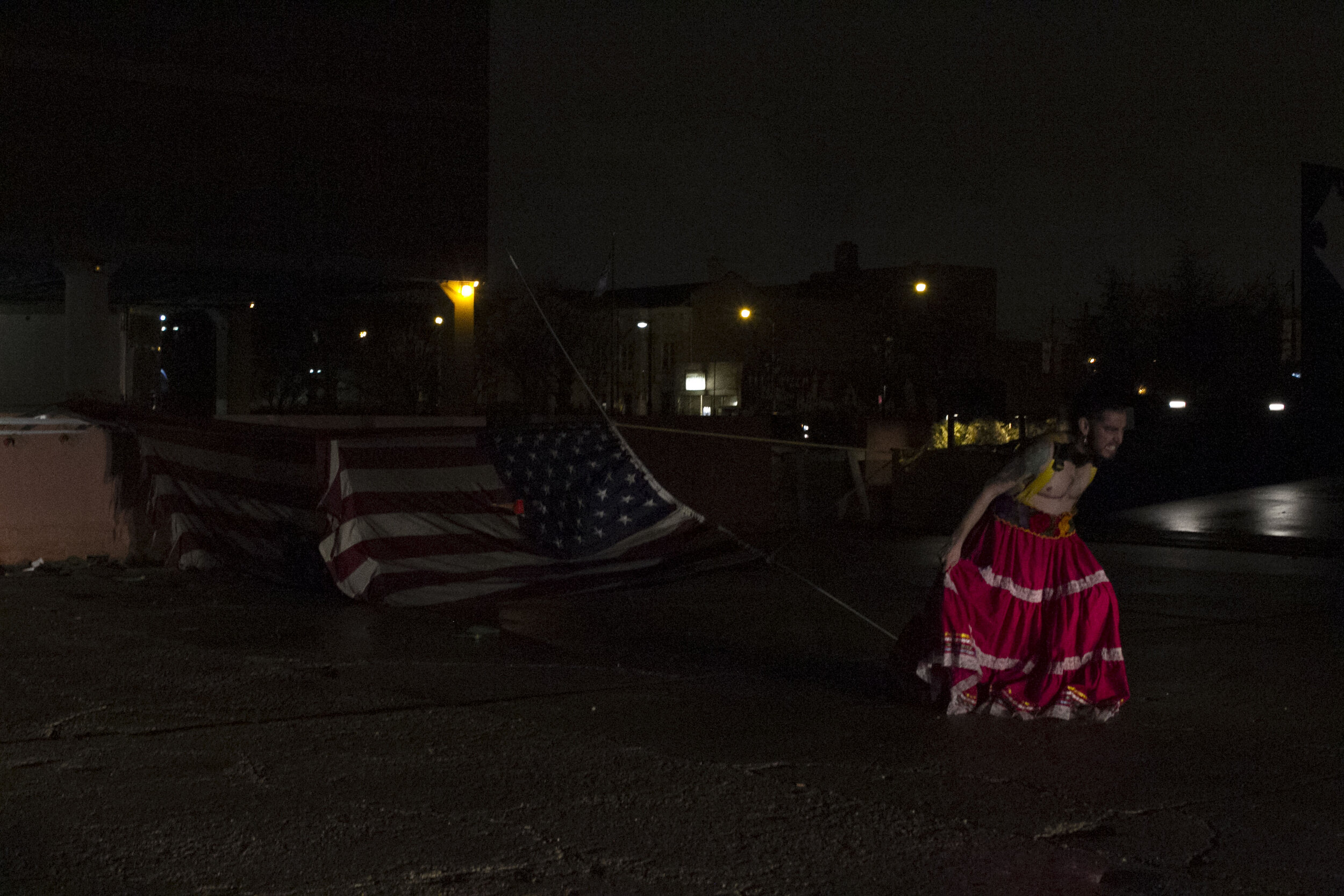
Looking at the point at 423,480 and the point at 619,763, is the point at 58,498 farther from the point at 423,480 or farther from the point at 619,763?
the point at 619,763

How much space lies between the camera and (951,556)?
7344 mm

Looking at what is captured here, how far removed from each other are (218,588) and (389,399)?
38.1m

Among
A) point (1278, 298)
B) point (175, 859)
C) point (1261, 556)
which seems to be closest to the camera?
point (175, 859)

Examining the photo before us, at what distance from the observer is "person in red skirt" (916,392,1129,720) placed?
7.28 m

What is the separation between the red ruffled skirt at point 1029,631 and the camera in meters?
7.27

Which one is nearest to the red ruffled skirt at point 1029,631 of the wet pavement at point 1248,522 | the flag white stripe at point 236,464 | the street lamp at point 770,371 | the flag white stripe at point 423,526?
the flag white stripe at point 423,526

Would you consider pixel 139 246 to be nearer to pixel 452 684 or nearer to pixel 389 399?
pixel 452 684

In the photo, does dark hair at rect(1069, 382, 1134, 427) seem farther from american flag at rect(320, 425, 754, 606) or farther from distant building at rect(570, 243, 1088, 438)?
distant building at rect(570, 243, 1088, 438)

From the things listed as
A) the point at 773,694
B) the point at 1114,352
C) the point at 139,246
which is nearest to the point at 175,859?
the point at 773,694

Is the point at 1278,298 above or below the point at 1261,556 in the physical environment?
above

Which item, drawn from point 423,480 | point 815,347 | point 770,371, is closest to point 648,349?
point 815,347

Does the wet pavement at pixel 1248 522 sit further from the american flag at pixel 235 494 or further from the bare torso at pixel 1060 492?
the bare torso at pixel 1060 492

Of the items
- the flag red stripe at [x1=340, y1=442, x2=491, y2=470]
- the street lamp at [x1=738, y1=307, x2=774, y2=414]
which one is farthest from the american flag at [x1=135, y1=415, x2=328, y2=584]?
the street lamp at [x1=738, y1=307, x2=774, y2=414]

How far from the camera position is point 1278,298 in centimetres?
5984
